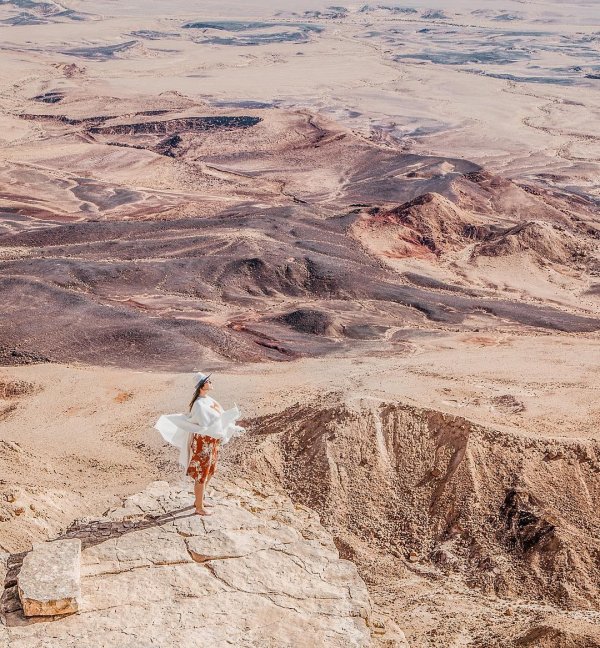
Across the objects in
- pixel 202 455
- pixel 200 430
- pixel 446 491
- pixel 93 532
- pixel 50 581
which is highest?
pixel 200 430

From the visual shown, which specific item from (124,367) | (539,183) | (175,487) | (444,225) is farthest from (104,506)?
(539,183)

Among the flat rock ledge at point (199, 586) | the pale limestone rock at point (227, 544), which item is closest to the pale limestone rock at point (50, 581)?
the flat rock ledge at point (199, 586)

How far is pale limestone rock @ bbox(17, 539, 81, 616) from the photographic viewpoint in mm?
6895

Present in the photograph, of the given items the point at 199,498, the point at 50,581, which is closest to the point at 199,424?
the point at 199,498

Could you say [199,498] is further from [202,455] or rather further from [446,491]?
[446,491]

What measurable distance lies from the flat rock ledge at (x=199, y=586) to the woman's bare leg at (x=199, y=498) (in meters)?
0.09

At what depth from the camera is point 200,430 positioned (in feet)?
27.9

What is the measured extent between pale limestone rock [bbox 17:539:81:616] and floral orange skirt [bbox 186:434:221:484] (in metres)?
1.56

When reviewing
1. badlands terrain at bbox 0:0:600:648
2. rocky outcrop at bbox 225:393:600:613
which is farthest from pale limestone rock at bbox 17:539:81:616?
rocky outcrop at bbox 225:393:600:613

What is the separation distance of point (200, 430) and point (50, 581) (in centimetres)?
216

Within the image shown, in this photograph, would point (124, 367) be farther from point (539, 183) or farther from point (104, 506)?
point (539, 183)

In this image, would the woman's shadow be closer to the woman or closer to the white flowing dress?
the woman

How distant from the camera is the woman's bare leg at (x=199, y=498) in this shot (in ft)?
28.9

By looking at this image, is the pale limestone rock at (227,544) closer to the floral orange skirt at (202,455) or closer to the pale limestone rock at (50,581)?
the floral orange skirt at (202,455)
